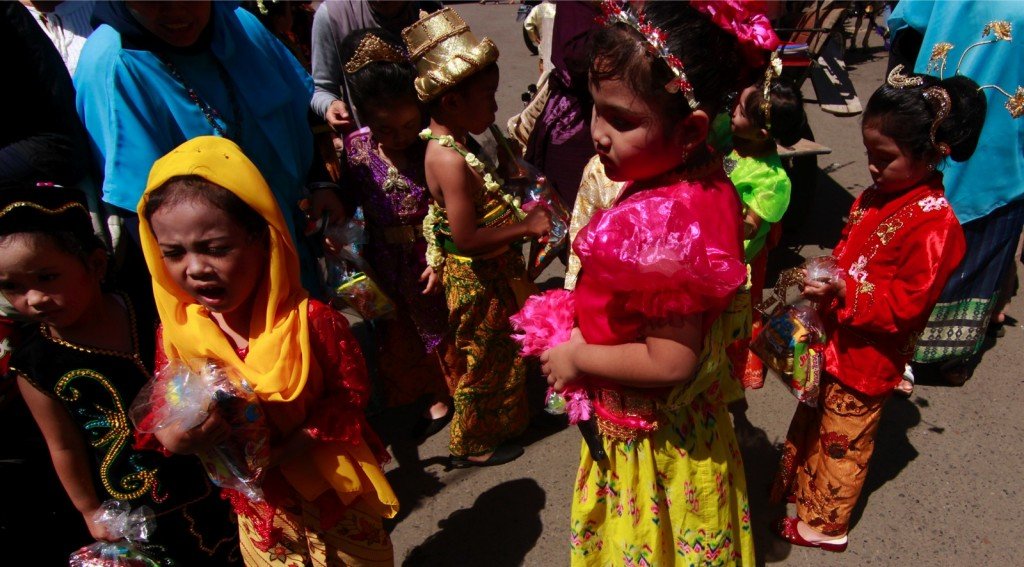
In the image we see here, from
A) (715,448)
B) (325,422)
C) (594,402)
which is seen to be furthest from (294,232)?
(715,448)

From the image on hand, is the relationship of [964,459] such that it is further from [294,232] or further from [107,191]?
[107,191]

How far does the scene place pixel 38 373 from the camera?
1.63 metres

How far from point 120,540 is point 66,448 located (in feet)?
0.93

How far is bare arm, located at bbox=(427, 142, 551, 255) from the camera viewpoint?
230cm

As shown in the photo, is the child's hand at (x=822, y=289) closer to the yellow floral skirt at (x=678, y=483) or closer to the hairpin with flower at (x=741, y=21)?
the yellow floral skirt at (x=678, y=483)

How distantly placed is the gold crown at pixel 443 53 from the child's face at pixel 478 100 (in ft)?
0.14

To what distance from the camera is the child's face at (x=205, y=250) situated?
1456mm

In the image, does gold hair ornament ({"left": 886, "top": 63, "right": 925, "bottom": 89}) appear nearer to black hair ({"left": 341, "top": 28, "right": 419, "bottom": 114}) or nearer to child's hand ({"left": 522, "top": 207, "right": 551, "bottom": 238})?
child's hand ({"left": 522, "top": 207, "right": 551, "bottom": 238})

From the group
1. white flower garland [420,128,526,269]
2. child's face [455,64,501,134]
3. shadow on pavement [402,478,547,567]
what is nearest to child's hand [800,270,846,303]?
white flower garland [420,128,526,269]

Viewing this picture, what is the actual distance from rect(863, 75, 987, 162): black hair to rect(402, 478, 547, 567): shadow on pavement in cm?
190

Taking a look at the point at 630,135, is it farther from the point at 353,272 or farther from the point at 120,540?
the point at 120,540

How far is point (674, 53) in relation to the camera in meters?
1.26

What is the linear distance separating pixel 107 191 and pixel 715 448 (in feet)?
6.48

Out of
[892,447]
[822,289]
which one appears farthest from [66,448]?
[892,447]
